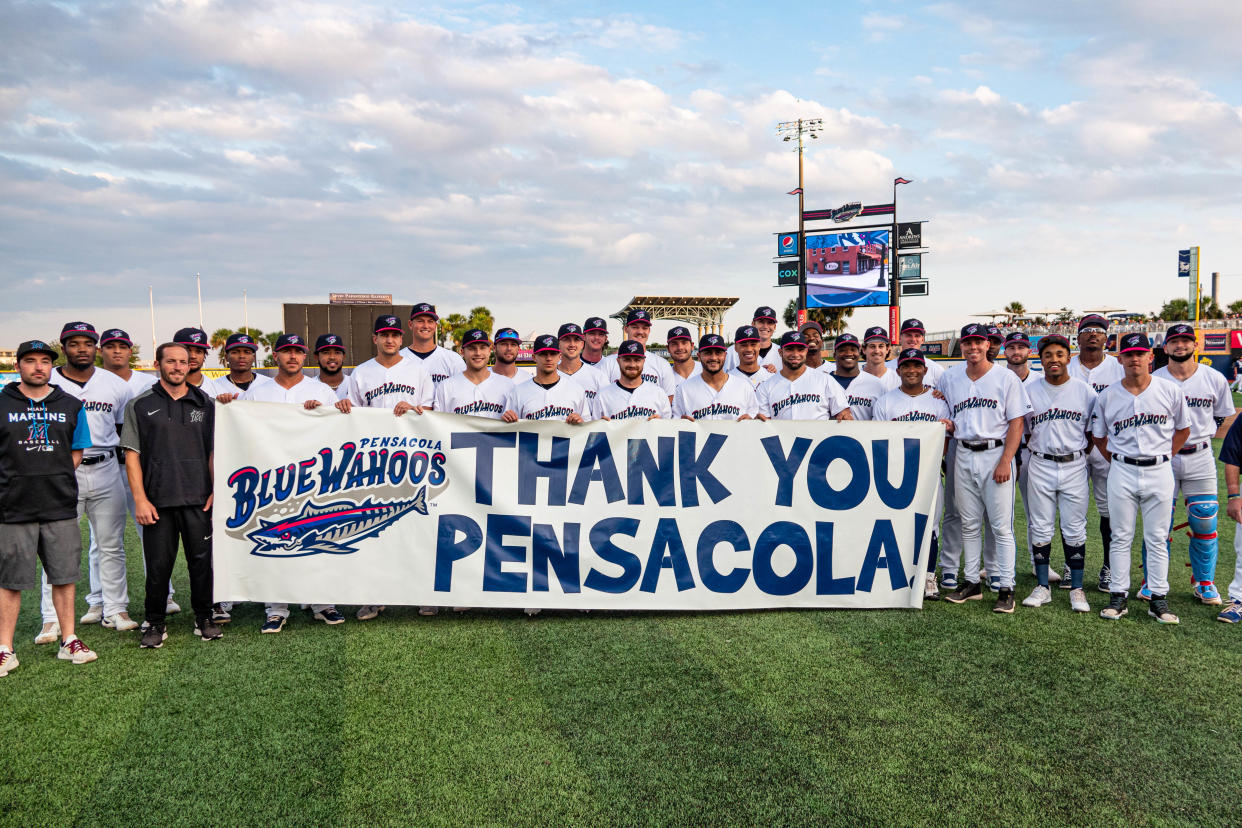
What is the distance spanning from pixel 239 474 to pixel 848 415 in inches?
170

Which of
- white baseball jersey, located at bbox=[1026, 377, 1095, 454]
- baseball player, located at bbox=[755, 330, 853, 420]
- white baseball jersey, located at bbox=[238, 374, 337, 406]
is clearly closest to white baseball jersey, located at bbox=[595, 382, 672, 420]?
baseball player, located at bbox=[755, 330, 853, 420]

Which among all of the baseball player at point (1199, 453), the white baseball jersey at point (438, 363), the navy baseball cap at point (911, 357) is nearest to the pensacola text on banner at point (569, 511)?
the navy baseball cap at point (911, 357)

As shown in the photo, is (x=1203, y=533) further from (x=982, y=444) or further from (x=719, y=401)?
(x=719, y=401)

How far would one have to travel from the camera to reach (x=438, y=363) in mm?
6074

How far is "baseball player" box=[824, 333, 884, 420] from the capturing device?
6.09m

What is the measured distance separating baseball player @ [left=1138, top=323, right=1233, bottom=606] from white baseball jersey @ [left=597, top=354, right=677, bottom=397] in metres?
3.79

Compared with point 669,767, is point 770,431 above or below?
above

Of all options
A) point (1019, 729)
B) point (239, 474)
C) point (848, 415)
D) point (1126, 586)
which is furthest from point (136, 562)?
point (1126, 586)

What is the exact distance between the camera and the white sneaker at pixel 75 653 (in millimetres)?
4395

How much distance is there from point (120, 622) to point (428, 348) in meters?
2.85

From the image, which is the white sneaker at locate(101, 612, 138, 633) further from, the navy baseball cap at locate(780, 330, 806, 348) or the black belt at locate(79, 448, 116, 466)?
the navy baseball cap at locate(780, 330, 806, 348)

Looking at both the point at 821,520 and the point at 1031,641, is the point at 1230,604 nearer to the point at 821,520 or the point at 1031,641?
the point at 1031,641

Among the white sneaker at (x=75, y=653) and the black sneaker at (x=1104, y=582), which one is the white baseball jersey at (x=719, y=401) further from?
the white sneaker at (x=75, y=653)

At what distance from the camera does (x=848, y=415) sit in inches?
220
